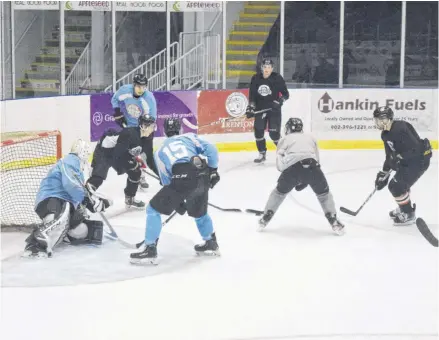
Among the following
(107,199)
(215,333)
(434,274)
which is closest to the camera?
(215,333)

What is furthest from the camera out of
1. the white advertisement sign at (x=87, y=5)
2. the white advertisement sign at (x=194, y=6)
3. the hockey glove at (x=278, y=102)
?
the white advertisement sign at (x=194, y=6)

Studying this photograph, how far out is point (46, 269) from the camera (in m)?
4.75

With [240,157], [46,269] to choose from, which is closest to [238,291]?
[46,269]

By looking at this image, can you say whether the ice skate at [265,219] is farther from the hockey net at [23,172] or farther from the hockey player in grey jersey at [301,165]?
the hockey net at [23,172]

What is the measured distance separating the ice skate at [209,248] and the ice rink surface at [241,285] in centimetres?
7

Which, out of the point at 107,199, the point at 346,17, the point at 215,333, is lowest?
the point at 215,333

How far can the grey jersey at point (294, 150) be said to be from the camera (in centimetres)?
550

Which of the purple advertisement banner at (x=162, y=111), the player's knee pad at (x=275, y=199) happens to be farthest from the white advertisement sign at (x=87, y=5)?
the player's knee pad at (x=275, y=199)

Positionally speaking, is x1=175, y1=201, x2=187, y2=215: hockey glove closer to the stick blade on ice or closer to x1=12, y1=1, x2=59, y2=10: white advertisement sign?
the stick blade on ice

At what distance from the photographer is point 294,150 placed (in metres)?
5.50

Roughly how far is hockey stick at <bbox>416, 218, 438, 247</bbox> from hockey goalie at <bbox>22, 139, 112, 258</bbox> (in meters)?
1.98

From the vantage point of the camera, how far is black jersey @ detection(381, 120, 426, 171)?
5.68 meters

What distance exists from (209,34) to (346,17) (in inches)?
67.8

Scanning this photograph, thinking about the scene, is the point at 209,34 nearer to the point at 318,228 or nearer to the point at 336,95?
the point at 336,95
